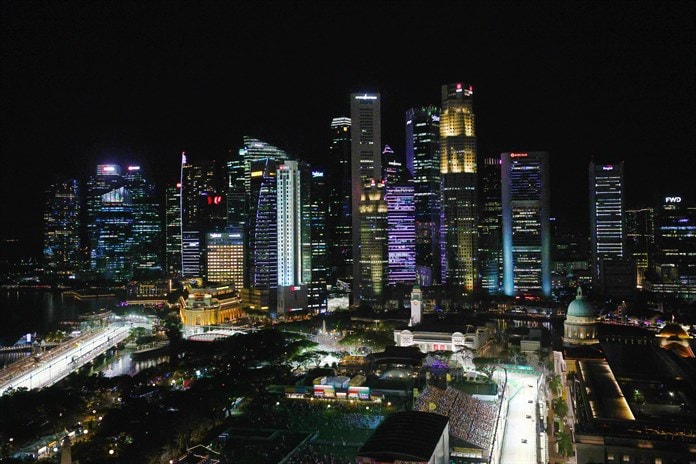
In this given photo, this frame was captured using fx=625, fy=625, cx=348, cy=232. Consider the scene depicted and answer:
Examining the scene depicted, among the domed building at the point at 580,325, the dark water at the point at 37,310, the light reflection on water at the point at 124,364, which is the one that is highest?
the domed building at the point at 580,325

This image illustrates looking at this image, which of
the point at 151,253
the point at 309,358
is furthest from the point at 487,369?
the point at 151,253

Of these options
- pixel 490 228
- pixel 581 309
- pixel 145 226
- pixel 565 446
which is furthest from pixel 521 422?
pixel 145 226

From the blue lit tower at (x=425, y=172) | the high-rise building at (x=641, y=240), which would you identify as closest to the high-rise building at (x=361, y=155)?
the blue lit tower at (x=425, y=172)

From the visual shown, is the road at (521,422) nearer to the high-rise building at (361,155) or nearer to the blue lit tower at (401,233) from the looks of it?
the high-rise building at (361,155)

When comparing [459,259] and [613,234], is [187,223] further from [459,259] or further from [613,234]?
[613,234]

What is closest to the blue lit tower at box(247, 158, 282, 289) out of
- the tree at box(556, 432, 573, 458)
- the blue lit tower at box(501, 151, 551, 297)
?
the blue lit tower at box(501, 151, 551, 297)

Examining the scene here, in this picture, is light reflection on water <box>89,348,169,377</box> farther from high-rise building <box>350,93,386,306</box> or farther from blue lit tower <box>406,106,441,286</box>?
blue lit tower <box>406,106,441,286</box>

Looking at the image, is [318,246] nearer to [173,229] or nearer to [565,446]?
[173,229]
